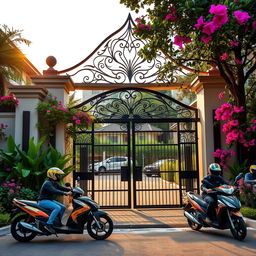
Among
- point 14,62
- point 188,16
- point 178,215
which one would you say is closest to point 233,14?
point 188,16

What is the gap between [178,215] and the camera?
27.8ft

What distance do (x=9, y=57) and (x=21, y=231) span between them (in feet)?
23.0

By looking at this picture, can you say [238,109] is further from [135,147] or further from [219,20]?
[135,147]

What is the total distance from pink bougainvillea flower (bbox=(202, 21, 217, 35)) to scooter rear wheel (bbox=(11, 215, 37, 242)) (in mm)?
5080

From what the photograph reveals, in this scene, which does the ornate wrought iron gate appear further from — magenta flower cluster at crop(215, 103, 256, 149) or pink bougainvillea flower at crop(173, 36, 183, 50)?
pink bougainvillea flower at crop(173, 36, 183, 50)

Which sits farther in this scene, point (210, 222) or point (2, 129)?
point (2, 129)

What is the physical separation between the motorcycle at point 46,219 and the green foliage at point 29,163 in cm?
230

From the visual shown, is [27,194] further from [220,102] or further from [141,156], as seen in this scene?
[220,102]

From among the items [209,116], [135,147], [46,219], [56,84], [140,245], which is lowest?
[140,245]

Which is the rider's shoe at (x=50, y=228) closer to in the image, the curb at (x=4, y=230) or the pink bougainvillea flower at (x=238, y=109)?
the curb at (x=4, y=230)

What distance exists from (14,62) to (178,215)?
24.6 feet

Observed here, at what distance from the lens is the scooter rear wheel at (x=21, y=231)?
5.84m

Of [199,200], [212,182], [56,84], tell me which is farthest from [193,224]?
[56,84]

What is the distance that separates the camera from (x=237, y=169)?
8875mm
